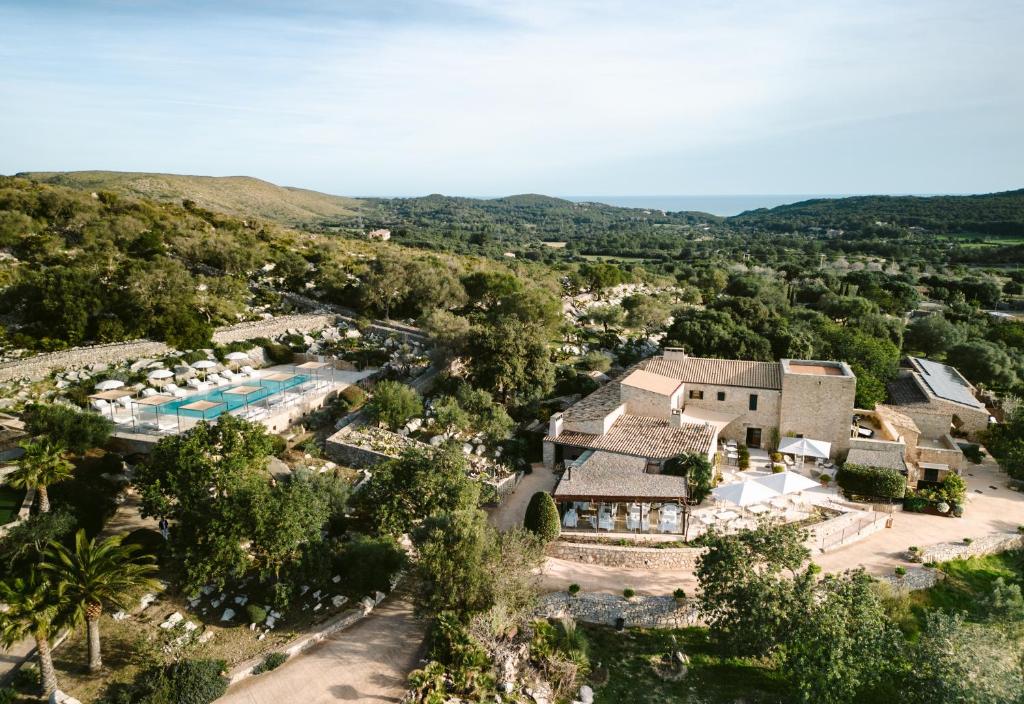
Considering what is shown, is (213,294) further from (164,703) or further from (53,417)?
(164,703)

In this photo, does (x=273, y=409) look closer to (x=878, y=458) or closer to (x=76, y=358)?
(x=76, y=358)

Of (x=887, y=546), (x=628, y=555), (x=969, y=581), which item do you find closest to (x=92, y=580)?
(x=628, y=555)

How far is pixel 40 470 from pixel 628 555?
20.4 metres

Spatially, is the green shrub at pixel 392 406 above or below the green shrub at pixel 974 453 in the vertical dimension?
above

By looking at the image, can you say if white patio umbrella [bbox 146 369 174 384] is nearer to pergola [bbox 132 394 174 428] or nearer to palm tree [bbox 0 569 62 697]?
pergola [bbox 132 394 174 428]

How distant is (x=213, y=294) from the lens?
47.9m

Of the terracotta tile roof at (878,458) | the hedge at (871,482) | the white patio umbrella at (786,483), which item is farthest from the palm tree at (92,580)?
the terracotta tile roof at (878,458)

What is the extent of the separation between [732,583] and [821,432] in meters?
15.6

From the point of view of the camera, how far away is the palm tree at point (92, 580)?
16.4 metres

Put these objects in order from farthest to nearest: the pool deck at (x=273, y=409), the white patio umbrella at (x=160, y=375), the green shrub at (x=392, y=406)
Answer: the white patio umbrella at (x=160, y=375) < the green shrub at (x=392, y=406) < the pool deck at (x=273, y=409)

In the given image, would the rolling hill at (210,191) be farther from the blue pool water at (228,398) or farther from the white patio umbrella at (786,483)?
the white patio umbrella at (786,483)

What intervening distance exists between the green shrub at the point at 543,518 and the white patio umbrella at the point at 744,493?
267 inches

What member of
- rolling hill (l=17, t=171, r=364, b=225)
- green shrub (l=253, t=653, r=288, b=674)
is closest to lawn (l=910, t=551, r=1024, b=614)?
green shrub (l=253, t=653, r=288, b=674)

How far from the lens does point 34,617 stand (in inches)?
599
